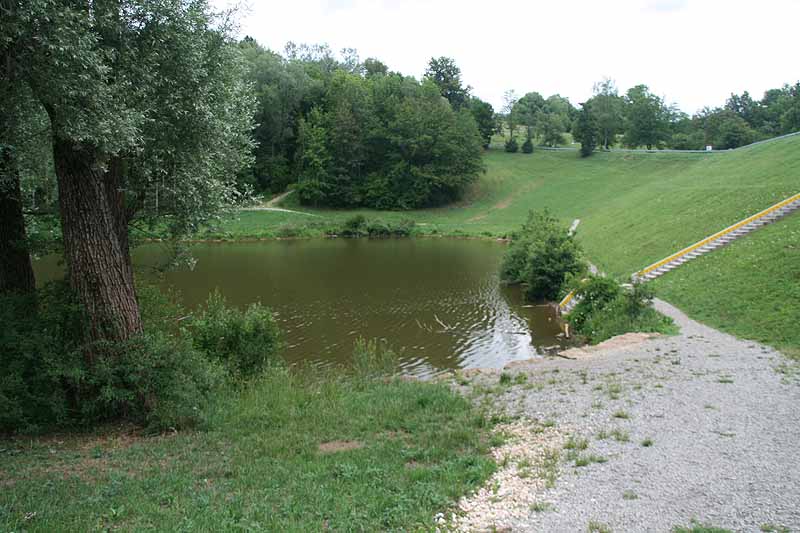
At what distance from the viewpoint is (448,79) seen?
4744 inches

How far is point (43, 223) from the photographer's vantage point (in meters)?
14.9

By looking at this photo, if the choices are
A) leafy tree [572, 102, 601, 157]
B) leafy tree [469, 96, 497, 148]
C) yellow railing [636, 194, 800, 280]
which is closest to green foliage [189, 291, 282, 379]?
yellow railing [636, 194, 800, 280]

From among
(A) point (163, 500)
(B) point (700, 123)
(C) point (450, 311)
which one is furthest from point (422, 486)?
(B) point (700, 123)

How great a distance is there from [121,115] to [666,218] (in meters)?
34.5

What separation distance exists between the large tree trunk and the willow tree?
0.02m

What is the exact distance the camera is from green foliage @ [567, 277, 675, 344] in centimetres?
2002

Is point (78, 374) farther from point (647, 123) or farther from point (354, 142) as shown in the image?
point (647, 123)

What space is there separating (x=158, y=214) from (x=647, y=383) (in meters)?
12.0

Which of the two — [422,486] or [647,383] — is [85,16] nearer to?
[422,486]

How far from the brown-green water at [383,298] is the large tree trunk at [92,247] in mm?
4531

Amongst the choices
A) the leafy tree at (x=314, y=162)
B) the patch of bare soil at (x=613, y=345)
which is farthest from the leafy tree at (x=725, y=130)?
the patch of bare soil at (x=613, y=345)

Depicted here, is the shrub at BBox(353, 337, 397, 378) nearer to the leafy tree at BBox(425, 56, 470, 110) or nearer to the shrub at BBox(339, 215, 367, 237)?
the shrub at BBox(339, 215, 367, 237)

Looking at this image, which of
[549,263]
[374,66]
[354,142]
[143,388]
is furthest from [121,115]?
[374,66]

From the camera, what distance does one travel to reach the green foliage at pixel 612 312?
20.0 meters
